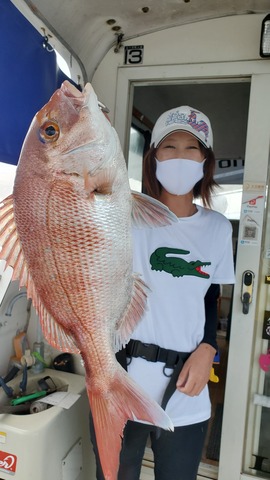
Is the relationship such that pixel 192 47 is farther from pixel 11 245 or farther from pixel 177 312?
pixel 11 245

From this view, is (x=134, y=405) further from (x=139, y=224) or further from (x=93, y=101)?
(x=93, y=101)

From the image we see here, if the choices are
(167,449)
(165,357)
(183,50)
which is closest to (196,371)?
(165,357)

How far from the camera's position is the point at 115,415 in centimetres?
94

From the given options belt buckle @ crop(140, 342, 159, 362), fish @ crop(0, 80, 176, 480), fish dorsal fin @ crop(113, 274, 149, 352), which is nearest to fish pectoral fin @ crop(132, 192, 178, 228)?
fish @ crop(0, 80, 176, 480)

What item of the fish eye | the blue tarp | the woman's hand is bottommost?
the woman's hand

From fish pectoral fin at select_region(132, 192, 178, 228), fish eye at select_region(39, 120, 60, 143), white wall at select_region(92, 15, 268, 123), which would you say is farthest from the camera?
white wall at select_region(92, 15, 268, 123)

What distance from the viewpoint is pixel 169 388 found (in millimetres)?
1359

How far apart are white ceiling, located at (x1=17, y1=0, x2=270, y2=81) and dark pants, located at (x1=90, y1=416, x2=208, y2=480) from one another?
2137mm

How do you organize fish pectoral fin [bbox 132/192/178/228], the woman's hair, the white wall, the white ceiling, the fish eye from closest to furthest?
the fish eye, fish pectoral fin [bbox 132/192/178/228], the woman's hair, the white ceiling, the white wall

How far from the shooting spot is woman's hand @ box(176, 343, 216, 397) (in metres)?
1.31

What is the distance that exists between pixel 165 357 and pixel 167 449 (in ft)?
1.34

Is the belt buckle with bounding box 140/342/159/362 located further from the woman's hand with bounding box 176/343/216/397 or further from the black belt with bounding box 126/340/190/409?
the woman's hand with bounding box 176/343/216/397

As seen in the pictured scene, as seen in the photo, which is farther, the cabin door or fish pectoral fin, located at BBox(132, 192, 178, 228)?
the cabin door

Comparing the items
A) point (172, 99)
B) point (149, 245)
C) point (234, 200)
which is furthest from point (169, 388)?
point (172, 99)
